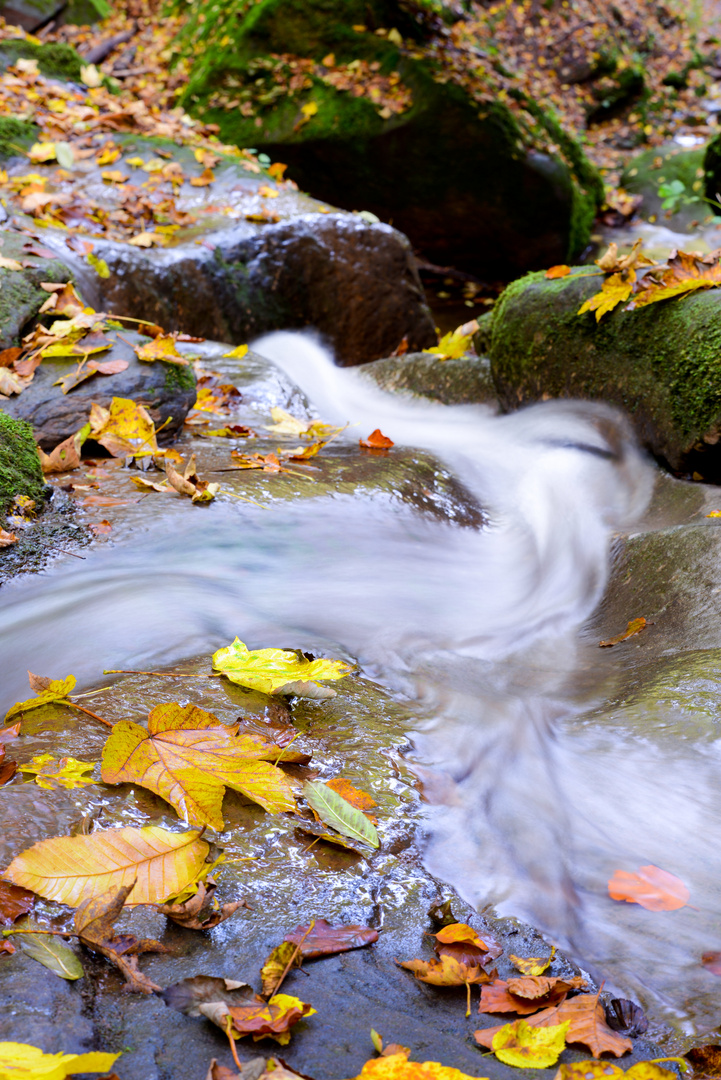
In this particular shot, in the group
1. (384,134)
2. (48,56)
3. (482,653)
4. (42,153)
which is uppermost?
(384,134)

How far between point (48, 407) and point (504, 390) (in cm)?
267

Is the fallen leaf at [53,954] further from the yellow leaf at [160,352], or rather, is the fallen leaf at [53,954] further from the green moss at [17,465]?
the yellow leaf at [160,352]

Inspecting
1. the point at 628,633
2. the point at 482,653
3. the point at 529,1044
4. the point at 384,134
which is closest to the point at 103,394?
the point at 482,653

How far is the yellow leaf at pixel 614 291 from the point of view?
356 centimetres

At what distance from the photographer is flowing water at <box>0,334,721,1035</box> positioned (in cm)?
141

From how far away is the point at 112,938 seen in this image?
1.07 meters

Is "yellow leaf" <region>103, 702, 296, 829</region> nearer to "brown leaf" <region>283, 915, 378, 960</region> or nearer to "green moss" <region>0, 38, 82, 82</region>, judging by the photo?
"brown leaf" <region>283, 915, 378, 960</region>

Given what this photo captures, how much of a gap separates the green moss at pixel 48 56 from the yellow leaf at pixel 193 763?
26.7ft

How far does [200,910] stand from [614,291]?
11.0 feet

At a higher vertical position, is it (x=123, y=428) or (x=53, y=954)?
(x=53, y=954)

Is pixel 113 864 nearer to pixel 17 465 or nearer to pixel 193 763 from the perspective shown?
pixel 193 763

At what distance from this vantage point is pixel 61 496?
2.49 meters

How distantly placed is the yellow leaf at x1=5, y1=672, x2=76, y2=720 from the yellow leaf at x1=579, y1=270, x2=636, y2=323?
303 cm

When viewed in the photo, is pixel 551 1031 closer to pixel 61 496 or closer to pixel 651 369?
pixel 61 496
